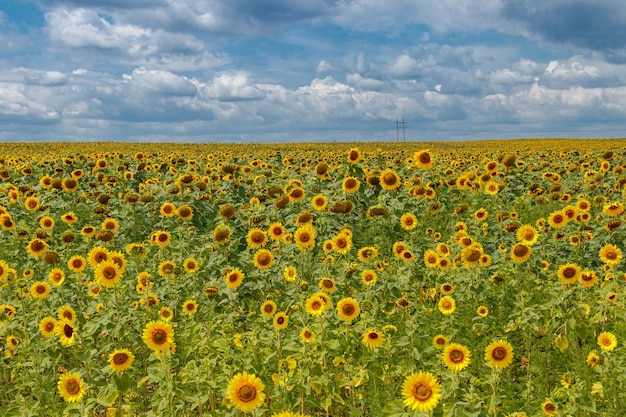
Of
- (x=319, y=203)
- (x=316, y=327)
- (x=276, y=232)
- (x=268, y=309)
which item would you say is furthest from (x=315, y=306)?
(x=319, y=203)

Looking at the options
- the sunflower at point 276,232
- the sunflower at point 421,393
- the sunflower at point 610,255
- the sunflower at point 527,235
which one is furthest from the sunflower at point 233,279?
the sunflower at point 610,255

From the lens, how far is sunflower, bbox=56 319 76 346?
14.9 feet

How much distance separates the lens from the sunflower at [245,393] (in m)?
3.41

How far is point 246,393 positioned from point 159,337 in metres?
0.95

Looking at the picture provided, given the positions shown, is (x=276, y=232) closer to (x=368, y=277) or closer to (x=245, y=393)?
(x=368, y=277)

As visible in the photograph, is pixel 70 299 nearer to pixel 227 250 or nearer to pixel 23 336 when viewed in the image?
pixel 23 336

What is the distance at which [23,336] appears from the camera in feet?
16.5

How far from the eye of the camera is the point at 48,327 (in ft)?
15.8

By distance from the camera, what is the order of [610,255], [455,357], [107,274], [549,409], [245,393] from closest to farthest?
[245,393] → [549,409] → [455,357] → [107,274] → [610,255]

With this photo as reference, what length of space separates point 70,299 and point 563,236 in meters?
6.48

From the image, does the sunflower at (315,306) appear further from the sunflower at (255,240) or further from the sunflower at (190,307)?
the sunflower at (255,240)

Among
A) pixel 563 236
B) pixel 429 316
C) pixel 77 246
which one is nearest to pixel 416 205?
pixel 563 236

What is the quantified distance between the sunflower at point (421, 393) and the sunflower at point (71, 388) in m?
2.42

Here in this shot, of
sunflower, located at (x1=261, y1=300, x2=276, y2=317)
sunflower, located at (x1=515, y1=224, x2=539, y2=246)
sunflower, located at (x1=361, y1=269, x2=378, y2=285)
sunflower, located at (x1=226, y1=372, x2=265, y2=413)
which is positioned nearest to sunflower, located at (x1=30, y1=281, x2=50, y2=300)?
sunflower, located at (x1=261, y1=300, x2=276, y2=317)
